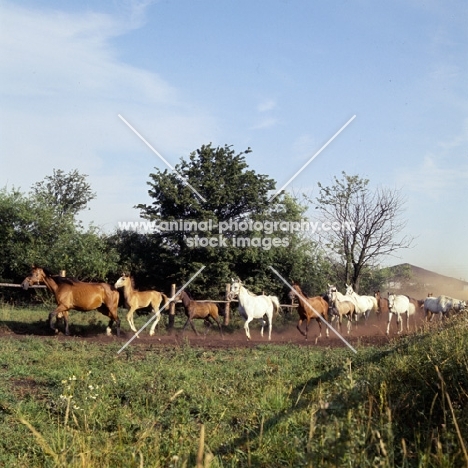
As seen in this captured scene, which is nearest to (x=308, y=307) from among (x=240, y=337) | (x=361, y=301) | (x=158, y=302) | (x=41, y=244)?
(x=240, y=337)

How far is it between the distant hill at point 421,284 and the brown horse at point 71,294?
3441 cm

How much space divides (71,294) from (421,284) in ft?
162

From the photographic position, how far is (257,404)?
7.38 metres

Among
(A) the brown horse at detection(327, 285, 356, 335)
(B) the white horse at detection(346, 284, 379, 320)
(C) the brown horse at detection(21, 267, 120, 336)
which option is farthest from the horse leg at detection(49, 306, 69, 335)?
(B) the white horse at detection(346, 284, 379, 320)

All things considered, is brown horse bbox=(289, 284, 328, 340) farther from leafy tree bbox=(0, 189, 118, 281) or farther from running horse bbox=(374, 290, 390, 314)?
leafy tree bbox=(0, 189, 118, 281)

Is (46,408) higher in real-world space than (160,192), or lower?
lower

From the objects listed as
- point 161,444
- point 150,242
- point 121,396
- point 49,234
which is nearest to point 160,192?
point 150,242

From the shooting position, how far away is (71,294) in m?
17.8

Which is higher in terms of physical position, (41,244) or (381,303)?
(41,244)

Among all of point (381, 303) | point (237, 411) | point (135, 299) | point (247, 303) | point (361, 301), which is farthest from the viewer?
point (381, 303)

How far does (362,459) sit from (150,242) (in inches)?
1032

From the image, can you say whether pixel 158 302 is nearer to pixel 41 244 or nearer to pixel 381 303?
pixel 41 244

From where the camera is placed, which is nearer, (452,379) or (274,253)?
(452,379)

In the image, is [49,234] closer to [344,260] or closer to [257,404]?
[344,260]
